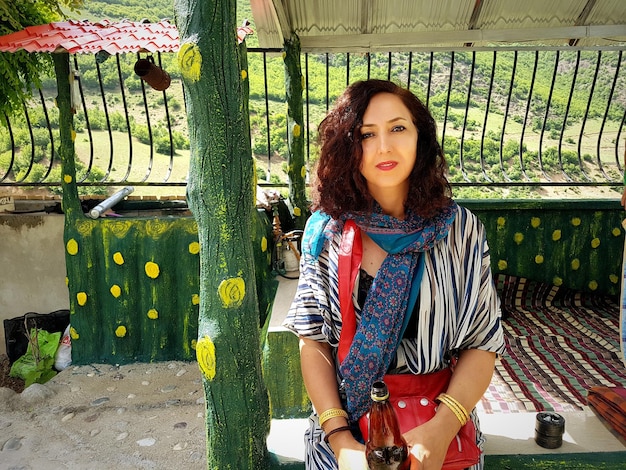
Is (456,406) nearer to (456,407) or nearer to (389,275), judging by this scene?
(456,407)

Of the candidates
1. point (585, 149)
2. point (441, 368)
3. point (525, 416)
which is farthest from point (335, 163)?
point (585, 149)

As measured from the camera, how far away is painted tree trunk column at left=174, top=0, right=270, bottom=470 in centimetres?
162

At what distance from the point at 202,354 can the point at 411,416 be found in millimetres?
723

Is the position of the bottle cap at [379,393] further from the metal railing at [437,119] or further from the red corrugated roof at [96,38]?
the metal railing at [437,119]

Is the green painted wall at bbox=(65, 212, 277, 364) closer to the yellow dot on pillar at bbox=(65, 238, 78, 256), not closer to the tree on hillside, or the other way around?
the yellow dot on pillar at bbox=(65, 238, 78, 256)

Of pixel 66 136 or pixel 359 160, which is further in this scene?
pixel 66 136

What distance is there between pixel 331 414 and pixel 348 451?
11 cm

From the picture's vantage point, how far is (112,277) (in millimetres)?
4293

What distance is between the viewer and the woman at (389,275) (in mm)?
1451

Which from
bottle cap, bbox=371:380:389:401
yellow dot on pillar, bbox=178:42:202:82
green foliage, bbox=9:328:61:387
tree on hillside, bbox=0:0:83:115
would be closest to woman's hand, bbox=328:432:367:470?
bottle cap, bbox=371:380:389:401

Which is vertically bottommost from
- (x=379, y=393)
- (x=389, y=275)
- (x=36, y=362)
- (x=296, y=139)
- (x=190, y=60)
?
(x=36, y=362)

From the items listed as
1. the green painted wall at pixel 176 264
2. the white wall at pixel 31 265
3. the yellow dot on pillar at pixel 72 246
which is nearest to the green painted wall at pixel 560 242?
the green painted wall at pixel 176 264

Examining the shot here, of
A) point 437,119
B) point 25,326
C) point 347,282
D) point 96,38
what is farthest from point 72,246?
point 437,119

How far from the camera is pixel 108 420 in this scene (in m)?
3.63
